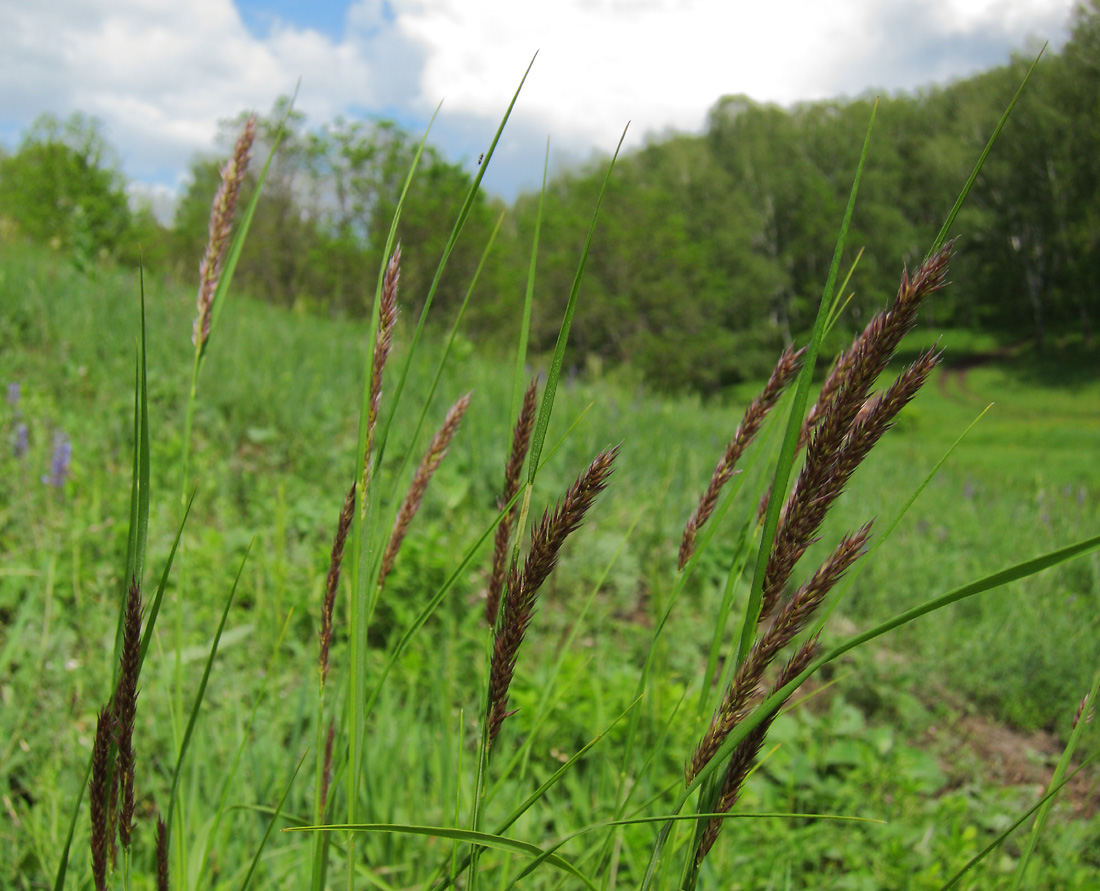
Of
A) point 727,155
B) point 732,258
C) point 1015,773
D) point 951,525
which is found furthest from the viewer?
point 727,155

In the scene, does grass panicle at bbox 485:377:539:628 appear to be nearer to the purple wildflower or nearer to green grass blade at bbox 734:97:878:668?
green grass blade at bbox 734:97:878:668

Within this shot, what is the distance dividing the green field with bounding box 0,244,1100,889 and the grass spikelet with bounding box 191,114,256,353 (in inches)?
9.1

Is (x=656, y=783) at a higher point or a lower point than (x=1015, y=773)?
higher

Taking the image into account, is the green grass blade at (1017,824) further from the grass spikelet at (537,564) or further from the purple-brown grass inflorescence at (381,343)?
the purple-brown grass inflorescence at (381,343)

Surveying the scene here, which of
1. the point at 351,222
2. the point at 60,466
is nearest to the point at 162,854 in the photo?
the point at 60,466

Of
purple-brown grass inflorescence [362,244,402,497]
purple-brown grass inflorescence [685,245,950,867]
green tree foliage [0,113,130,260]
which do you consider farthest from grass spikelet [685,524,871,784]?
green tree foliage [0,113,130,260]

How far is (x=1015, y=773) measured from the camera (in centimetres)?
299

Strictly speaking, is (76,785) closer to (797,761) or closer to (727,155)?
(797,761)

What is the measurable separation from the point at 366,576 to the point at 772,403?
0.47 meters

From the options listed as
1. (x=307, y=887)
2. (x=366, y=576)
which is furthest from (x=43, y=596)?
(x=366, y=576)

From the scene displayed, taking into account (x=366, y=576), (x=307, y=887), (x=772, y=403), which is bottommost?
(x=307, y=887)

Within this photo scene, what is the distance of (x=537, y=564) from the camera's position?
496 millimetres

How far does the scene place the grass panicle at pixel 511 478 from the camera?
2.15 ft

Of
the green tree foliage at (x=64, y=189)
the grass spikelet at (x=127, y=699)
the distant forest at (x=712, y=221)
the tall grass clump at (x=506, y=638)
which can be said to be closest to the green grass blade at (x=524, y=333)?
the tall grass clump at (x=506, y=638)
